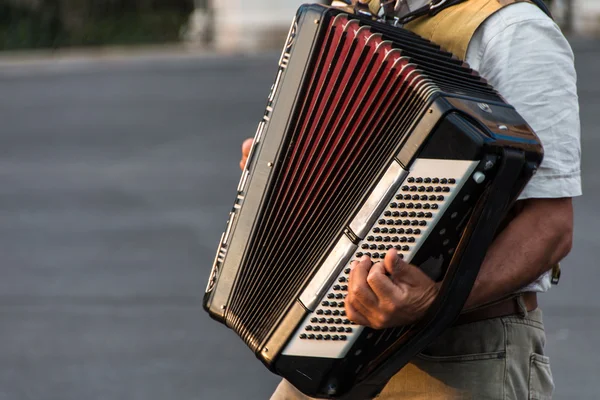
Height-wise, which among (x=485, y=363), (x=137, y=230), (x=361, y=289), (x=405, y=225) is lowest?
(x=137, y=230)

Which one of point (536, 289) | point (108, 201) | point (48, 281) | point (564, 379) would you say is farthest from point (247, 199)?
point (108, 201)

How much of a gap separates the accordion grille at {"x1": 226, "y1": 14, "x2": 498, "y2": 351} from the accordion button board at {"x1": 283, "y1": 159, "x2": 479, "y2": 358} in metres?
0.07

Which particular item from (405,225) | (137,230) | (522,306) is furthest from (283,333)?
(137,230)

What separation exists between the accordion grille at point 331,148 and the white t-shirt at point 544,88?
0.08 m

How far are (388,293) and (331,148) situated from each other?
1.18ft

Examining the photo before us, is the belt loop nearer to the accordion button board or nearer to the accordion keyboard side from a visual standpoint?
the accordion button board

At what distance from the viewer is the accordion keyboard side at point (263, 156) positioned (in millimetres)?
2096

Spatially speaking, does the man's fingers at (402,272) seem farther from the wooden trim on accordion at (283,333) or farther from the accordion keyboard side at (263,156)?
the accordion keyboard side at (263,156)

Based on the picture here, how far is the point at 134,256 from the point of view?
6398 millimetres

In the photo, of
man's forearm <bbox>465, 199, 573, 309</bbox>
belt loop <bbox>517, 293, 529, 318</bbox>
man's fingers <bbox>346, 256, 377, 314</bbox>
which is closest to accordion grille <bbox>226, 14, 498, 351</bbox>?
man's fingers <bbox>346, 256, 377, 314</bbox>

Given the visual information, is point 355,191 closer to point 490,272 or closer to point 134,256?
point 490,272

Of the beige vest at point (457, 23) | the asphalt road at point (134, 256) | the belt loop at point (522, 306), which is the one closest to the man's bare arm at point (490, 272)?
the belt loop at point (522, 306)

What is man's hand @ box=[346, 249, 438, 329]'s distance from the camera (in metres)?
1.82

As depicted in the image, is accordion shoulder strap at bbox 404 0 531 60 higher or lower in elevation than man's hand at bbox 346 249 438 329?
higher
